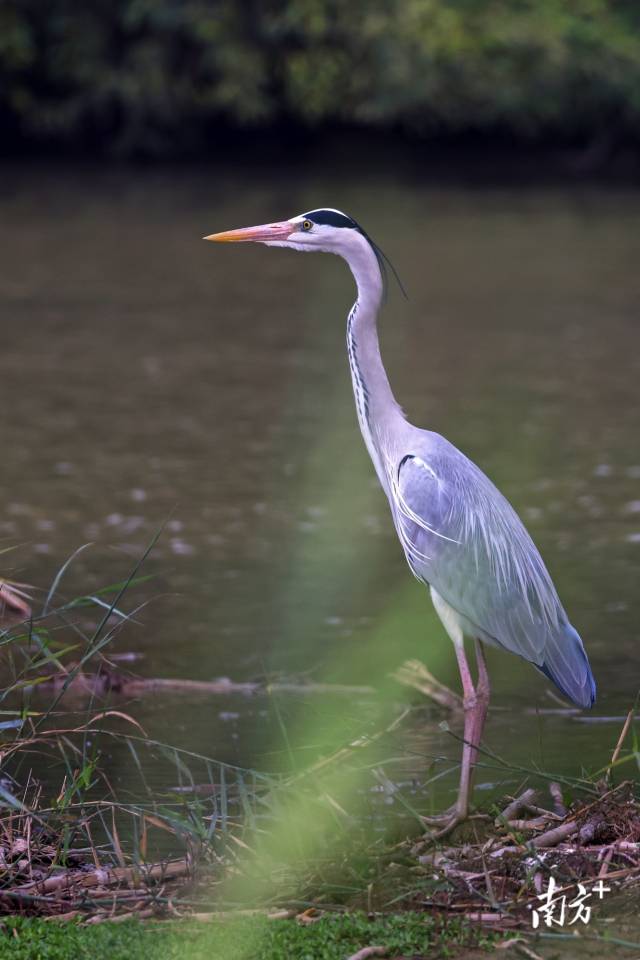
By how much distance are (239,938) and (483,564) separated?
156 centimetres

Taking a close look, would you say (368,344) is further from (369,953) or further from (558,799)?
(369,953)

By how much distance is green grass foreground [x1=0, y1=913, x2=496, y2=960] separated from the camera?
338 cm

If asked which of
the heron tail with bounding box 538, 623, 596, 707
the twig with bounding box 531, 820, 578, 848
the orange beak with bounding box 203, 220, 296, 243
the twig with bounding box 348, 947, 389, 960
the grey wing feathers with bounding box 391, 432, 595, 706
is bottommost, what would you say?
the twig with bounding box 348, 947, 389, 960

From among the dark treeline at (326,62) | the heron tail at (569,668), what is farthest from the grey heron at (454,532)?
the dark treeline at (326,62)

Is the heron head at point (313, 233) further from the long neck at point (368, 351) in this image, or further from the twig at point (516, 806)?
the twig at point (516, 806)

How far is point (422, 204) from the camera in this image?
71.2 feet

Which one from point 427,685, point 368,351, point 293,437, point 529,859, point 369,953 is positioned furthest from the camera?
point 293,437

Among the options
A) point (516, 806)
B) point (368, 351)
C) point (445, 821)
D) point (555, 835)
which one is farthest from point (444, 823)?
point (368, 351)

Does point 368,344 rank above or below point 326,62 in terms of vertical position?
above

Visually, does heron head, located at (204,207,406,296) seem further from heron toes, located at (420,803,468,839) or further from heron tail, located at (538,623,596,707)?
heron toes, located at (420,803,468,839)

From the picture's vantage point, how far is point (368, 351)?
189 inches

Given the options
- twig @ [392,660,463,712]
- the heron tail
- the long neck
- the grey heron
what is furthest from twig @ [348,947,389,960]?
twig @ [392,660,463,712]

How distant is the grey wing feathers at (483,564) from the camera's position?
4609mm

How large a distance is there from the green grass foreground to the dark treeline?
20.9 meters
